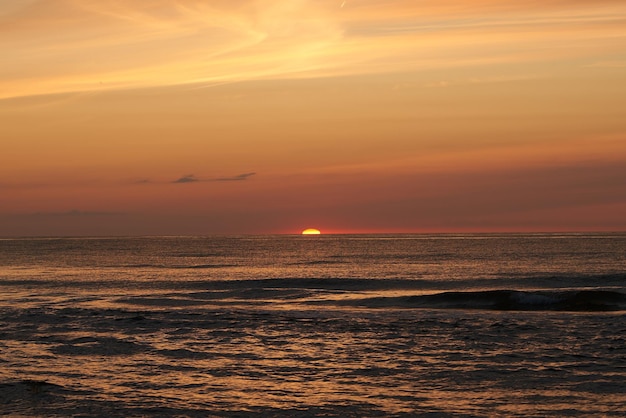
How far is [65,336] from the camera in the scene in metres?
30.7

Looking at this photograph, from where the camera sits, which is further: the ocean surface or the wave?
the wave

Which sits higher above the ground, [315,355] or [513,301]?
[315,355]

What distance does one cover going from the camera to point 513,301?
152ft

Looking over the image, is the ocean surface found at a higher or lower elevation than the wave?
higher

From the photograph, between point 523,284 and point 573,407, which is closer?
point 573,407

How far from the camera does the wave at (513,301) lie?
43281mm

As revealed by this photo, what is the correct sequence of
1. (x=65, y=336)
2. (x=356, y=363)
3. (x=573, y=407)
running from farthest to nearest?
(x=65, y=336) → (x=356, y=363) → (x=573, y=407)

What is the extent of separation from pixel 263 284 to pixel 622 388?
4616 centimetres

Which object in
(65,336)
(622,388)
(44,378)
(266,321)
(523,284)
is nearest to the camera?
(622,388)

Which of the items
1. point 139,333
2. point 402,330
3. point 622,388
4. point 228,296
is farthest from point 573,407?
point 228,296

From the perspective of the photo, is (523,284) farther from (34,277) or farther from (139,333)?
(34,277)

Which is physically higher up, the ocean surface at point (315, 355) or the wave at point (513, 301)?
the ocean surface at point (315, 355)

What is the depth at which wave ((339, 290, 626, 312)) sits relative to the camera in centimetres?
4328

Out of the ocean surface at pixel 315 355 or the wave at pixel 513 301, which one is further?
the wave at pixel 513 301
